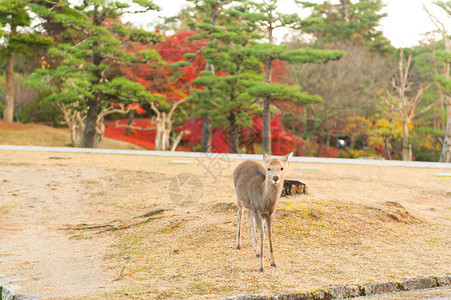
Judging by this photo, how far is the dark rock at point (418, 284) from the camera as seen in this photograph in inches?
211

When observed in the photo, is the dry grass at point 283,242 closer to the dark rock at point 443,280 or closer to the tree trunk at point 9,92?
the dark rock at point 443,280

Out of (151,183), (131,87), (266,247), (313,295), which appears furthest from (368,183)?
(131,87)

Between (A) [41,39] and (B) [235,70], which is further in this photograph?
(A) [41,39]

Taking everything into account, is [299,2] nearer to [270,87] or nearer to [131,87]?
[270,87]

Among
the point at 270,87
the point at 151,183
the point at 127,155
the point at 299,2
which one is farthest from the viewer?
the point at 299,2

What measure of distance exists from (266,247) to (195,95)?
57.3 feet

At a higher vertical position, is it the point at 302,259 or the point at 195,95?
the point at 195,95

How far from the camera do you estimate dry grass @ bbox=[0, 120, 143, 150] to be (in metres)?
26.2

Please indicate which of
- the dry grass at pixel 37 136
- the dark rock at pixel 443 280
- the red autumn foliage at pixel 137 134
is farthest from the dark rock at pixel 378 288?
the red autumn foliage at pixel 137 134

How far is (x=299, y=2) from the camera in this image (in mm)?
31141

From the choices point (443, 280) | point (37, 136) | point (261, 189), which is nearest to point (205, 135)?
point (37, 136)

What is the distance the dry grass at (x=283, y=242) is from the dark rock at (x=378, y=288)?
152 mm

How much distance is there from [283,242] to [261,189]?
1540 mm

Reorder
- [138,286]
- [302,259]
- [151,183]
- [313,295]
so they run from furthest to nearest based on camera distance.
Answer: [151,183] < [302,259] < [138,286] < [313,295]
